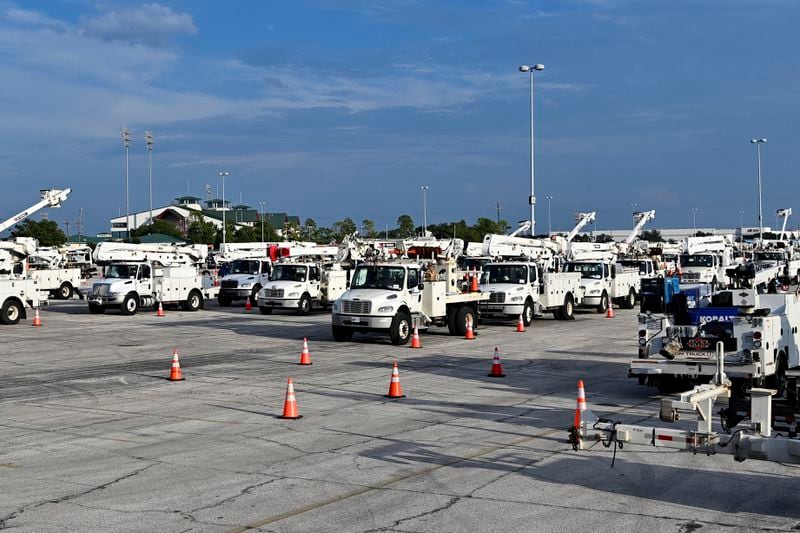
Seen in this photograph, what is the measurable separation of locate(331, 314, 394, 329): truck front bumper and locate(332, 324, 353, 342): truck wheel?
267 mm

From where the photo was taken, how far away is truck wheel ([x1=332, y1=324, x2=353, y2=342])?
25.6 meters

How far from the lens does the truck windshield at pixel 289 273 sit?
36.5m

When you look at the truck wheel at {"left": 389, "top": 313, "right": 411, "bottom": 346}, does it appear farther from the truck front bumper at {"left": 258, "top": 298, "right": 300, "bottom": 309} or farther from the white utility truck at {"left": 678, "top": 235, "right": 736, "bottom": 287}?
the white utility truck at {"left": 678, "top": 235, "right": 736, "bottom": 287}

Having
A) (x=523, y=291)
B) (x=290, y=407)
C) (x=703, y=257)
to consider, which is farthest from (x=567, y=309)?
(x=290, y=407)

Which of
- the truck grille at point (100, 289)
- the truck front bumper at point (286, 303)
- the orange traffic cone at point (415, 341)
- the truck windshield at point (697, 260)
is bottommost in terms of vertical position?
the orange traffic cone at point (415, 341)

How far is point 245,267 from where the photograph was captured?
43438 mm

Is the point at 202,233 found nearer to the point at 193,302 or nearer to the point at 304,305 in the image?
the point at 193,302

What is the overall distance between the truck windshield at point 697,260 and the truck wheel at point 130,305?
25.0 m

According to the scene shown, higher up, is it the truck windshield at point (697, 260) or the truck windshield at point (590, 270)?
the truck windshield at point (697, 260)

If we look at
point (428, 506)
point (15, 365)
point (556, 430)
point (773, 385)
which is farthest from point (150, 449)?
point (15, 365)

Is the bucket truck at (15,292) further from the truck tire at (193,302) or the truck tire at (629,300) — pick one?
the truck tire at (629,300)

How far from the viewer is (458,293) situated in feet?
90.2

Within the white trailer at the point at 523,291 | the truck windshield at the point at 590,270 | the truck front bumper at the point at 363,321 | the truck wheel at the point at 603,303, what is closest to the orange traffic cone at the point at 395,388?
the truck front bumper at the point at 363,321

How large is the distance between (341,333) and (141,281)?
1537 cm
